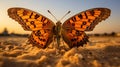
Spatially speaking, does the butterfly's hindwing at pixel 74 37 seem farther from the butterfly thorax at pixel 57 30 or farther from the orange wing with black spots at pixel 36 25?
the orange wing with black spots at pixel 36 25

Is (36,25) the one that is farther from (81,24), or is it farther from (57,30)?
(81,24)

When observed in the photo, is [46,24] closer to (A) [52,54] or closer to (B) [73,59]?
(A) [52,54]

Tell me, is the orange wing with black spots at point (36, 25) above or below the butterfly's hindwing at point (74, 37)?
above

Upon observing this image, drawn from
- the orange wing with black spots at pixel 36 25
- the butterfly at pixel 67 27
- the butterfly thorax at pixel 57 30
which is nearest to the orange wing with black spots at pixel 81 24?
the butterfly at pixel 67 27

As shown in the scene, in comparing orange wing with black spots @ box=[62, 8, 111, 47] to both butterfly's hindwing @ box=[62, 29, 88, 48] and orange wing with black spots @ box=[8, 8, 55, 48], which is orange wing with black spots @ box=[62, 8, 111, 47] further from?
orange wing with black spots @ box=[8, 8, 55, 48]

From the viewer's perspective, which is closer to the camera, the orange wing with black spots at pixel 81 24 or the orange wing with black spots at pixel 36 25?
the orange wing with black spots at pixel 81 24

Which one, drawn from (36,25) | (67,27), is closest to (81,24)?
(67,27)

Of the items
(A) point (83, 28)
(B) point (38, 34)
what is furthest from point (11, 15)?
(A) point (83, 28)
